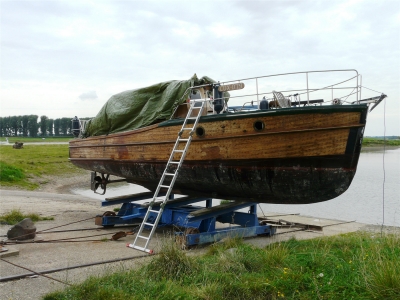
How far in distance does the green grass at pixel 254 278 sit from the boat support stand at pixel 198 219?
1727mm

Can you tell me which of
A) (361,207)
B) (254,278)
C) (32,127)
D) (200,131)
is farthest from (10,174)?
(32,127)

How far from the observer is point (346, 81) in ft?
25.1

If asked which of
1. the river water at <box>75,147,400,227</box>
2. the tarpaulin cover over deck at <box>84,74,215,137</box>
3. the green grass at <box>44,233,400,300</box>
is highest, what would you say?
the tarpaulin cover over deck at <box>84,74,215,137</box>

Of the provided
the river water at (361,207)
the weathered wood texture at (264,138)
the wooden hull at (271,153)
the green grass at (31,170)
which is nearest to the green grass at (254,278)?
the wooden hull at (271,153)

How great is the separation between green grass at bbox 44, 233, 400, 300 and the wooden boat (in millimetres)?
1711

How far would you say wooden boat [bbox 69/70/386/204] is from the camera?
724 cm

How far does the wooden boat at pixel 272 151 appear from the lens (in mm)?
7242

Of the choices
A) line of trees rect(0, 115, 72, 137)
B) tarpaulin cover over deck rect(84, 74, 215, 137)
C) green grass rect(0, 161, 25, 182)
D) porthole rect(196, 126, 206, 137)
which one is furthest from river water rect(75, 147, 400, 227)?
line of trees rect(0, 115, 72, 137)

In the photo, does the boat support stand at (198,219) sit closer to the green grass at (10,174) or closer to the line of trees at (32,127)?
the green grass at (10,174)

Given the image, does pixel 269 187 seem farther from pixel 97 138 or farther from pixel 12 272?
pixel 97 138

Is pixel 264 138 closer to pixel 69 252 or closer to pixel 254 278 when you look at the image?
pixel 254 278

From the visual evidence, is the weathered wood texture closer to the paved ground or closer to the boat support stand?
the boat support stand

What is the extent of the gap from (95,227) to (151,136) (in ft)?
8.78

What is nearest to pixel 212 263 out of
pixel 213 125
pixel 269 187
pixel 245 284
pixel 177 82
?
pixel 245 284
